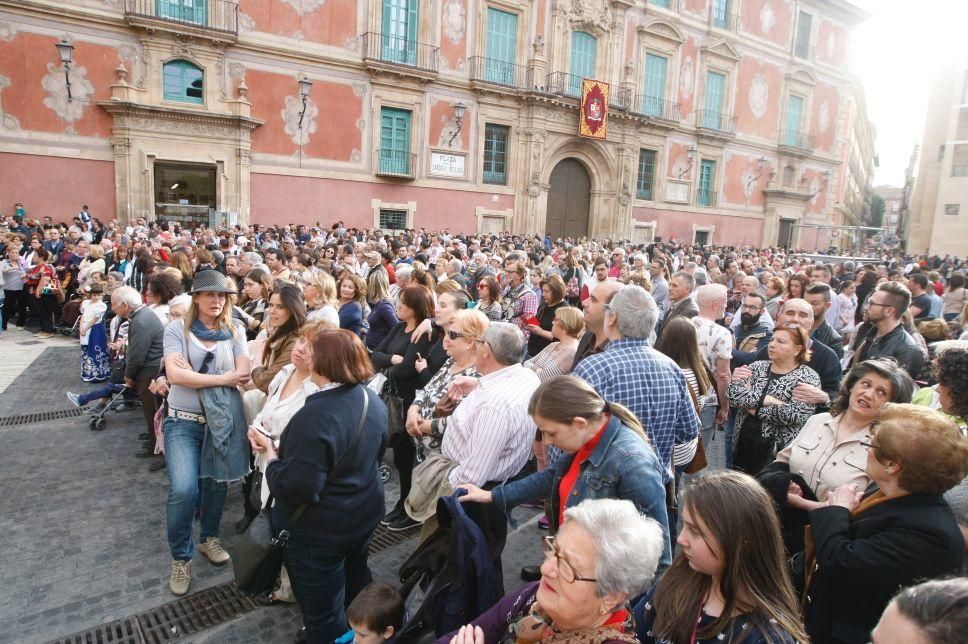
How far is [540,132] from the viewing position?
74.9 ft

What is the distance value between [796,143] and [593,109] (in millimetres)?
15038

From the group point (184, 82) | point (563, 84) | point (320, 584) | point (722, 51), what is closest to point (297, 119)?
point (184, 82)

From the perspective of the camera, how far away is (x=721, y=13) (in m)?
27.6

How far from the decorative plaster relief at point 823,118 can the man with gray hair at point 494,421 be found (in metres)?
36.5

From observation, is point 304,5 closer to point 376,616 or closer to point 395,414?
point 395,414

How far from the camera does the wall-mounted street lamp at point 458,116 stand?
20.5 metres

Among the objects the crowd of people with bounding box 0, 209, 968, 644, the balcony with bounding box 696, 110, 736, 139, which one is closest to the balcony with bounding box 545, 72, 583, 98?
the balcony with bounding box 696, 110, 736, 139

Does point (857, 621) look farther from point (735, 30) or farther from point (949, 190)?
point (949, 190)

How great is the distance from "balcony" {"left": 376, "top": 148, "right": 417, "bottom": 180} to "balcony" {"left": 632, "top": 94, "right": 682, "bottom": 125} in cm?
1104

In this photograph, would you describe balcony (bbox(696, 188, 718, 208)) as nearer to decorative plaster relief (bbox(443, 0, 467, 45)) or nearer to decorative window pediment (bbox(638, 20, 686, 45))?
decorative window pediment (bbox(638, 20, 686, 45))

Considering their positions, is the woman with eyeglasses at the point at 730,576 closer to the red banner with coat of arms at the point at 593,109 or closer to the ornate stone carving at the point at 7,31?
the ornate stone carving at the point at 7,31

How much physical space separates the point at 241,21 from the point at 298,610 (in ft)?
61.6

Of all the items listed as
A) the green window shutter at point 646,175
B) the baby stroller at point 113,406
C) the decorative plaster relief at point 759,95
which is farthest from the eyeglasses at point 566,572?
the decorative plaster relief at point 759,95

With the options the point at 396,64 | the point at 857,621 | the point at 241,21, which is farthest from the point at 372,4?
the point at 857,621
